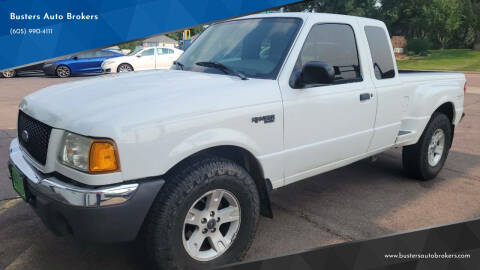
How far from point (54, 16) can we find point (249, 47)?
211 inches

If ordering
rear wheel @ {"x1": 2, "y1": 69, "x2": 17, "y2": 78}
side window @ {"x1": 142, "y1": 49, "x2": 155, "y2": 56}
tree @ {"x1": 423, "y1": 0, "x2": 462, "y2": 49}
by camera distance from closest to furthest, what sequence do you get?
1. rear wheel @ {"x1": 2, "y1": 69, "x2": 17, "y2": 78}
2. side window @ {"x1": 142, "y1": 49, "x2": 155, "y2": 56}
3. tree @ {"x1": 423, "y1": 0, "x2": 462, "y2": 49}

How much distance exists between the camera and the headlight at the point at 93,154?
7.64 feet

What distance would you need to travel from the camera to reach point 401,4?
5041cm

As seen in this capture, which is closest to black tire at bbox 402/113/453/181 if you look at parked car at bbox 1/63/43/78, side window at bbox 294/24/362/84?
side window at bbox 294/24/362/84

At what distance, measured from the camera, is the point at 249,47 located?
3.50 m

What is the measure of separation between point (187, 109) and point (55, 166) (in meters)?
0.88

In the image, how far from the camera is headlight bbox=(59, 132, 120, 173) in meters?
2.33

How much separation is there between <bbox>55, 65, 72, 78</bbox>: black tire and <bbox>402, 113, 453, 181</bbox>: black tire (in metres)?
19.2

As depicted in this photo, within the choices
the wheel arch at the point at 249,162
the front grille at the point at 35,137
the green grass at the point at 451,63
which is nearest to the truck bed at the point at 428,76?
the wheel arch at the point at 249,162

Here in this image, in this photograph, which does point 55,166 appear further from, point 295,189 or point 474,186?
point 474,186

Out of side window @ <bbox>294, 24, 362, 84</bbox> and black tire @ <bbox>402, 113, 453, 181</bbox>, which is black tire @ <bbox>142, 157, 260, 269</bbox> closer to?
side window @ <bbox>294, 24, 362, 84</bbox>

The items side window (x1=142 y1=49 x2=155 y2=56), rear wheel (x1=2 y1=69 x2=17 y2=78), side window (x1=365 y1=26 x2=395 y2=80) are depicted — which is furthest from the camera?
side window (x1=142 y1=49 x2=155 y2=56)

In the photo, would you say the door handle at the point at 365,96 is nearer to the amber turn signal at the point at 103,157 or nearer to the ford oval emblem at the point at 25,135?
the amber turn signal at the point at 103,157

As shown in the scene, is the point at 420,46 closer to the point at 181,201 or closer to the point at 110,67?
the point at 110,67
